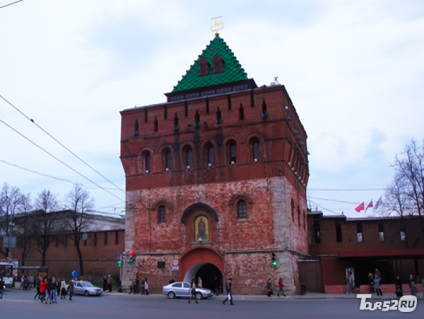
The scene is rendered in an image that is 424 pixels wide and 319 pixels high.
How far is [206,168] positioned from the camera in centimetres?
3612

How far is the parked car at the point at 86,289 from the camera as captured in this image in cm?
3484

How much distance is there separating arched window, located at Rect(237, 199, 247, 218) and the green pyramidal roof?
9674 millimetres

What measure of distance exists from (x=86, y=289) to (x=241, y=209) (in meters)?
12.3

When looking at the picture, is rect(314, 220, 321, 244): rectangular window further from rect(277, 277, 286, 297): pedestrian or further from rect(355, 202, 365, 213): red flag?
rect(277, 277, 286, 297): pedestrian

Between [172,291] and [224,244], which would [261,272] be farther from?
[172,291]

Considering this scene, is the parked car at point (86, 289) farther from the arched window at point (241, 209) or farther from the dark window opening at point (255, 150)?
the dark window opening at point (255, 150)

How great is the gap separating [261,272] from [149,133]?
1354 cm

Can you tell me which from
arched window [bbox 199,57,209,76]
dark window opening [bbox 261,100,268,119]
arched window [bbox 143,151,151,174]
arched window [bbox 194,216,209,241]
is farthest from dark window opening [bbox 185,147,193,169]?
arched window [bbox 199,57,209,76]

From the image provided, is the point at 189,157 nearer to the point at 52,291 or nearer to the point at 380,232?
the point at 52,291

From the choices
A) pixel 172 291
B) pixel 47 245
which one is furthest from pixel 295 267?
pixel 47 245

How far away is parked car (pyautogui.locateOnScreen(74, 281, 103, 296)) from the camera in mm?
34838

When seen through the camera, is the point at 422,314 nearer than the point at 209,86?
Yes

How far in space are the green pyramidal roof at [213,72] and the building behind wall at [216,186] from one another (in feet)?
0.52

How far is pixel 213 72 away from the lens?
133 ft
